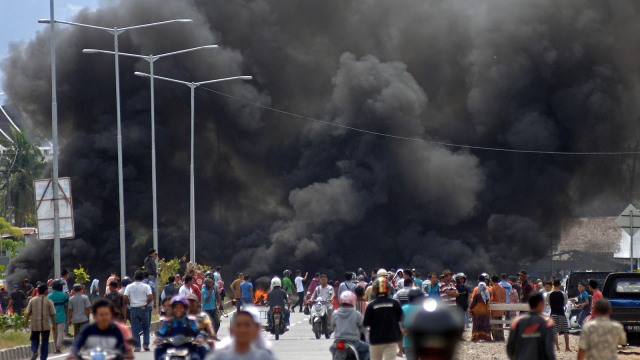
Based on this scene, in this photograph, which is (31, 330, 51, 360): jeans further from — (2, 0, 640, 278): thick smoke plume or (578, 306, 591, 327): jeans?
(2, 0, 640, 278): thick smoke plume

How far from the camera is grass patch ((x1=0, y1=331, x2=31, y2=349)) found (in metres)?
23.0

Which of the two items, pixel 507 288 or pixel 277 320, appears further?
pixel 507 288

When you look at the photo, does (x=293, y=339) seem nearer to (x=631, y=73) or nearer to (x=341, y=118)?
(x=341, y=118)

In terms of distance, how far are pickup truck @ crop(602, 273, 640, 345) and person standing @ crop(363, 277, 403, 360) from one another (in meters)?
9.00

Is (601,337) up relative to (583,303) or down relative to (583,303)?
down

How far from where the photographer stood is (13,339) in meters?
23.9

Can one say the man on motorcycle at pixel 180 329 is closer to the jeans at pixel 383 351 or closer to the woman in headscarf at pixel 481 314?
the jeans at pixel 383 351

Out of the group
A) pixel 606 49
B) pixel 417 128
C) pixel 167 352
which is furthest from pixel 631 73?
pixel 167 352

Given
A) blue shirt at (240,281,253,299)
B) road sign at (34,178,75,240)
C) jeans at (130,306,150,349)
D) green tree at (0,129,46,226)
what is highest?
green tree at (0,129,46,226)

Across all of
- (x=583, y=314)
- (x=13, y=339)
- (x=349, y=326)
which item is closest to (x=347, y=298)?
(x=349, y=326)

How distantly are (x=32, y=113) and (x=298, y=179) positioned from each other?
14.1 metres

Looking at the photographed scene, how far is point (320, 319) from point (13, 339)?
21.8 feet

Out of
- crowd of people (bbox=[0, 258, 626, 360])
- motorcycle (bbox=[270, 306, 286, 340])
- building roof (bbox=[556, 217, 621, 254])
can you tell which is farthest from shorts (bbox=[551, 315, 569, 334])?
building roof (bbox=[556, 217, 621, 254])

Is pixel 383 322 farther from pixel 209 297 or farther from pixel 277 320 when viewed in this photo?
pixel 277 320
